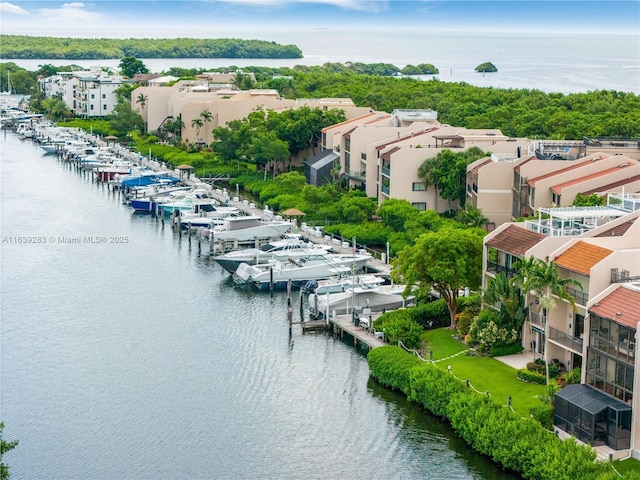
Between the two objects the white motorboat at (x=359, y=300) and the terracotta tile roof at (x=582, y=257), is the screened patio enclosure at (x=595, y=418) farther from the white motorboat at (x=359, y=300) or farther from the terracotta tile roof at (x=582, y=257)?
the white motorboat at (x=359, y=300)

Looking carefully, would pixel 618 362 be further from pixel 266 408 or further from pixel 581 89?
pixel 581 89

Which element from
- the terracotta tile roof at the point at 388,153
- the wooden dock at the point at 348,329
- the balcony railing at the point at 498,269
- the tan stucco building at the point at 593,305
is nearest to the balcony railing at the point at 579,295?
the tan stucco building at the point at 593,305

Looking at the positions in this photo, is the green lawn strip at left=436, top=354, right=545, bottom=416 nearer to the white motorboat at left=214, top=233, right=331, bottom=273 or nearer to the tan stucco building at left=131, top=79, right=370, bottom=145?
the white motorboat at left=214, top=233, right=331, bottom=273

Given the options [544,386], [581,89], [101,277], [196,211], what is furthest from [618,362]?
[581,89]

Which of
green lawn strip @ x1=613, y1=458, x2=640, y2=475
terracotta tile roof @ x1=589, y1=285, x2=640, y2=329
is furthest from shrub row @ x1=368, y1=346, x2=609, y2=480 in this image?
terracotta tile roof @ x1=589, y1=285, x2=640, y2=329

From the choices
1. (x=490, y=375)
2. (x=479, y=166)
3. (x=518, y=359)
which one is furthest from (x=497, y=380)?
(x=479, y=166)

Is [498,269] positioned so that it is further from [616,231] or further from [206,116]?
[206,116]

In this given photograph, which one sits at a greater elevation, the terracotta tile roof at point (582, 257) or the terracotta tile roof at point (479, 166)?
the terracotta tile roof at point (479, 166)
